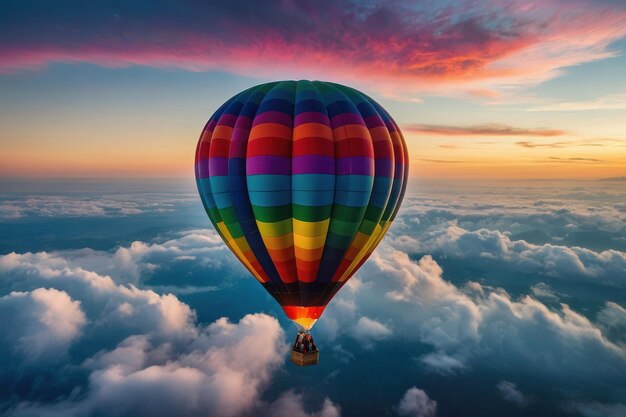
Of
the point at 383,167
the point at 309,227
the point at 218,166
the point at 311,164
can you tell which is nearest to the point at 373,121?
the point at 383,167

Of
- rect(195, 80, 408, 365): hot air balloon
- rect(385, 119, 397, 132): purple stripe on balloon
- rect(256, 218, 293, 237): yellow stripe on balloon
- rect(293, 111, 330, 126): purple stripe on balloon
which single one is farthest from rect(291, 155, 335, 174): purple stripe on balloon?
rect(385, 119, 397, 132): purple stripe on balloon

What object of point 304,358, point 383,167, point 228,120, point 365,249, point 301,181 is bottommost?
point 304,358

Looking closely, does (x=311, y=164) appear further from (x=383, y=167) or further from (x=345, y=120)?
(x=383, y=167)

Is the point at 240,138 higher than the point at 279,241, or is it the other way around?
the point at 240,138

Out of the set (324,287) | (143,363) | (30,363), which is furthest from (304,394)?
(324,287)

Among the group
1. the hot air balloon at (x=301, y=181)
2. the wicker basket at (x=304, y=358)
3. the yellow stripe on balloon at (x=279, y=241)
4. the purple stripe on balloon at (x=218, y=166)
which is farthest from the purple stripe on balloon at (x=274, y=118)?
the wicker basket at (x=304, y=358)

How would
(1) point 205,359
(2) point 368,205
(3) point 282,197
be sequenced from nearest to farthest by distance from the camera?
(3) point 282,197 < (2) point 368,205 < (1) point 205,359

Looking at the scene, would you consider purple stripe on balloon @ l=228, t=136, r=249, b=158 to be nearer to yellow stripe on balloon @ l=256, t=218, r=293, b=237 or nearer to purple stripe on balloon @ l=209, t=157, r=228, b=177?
purple stripe on balloon @ l=209, t=157, r=228, b=177

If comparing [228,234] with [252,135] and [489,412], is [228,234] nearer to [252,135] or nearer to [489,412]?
[252,135]
